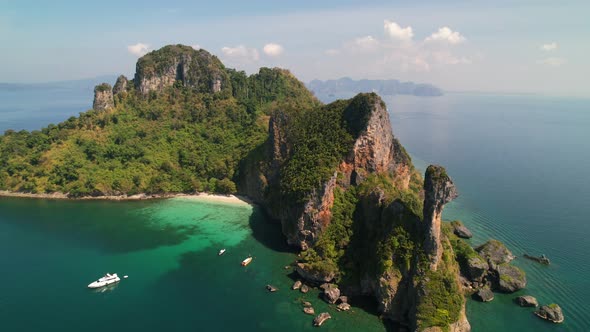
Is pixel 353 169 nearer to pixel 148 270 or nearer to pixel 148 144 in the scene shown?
pixel 148 270

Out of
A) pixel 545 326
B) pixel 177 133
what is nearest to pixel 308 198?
pixel 545 326

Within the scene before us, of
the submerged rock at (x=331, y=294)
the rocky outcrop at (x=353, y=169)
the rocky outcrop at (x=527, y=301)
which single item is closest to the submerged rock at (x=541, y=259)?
the rocky outcrop at (x=527, y=301)

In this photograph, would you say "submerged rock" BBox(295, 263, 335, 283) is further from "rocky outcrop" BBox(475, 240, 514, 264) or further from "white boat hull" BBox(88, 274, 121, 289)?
"white boat hull" BBox(88, 274, 121, 289)

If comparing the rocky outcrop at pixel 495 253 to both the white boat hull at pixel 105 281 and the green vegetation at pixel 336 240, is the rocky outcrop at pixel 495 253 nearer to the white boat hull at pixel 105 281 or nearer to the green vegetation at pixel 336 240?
the green vegetation at pixel 336 240

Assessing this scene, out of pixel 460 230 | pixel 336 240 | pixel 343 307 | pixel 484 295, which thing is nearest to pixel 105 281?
pixel 343 307

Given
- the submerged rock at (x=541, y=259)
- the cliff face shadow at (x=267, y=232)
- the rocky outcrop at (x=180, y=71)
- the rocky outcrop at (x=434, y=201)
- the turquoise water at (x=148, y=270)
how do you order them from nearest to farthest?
the rocky outcrop at (x=434, y=201) < the turquoise water at (x=148, y=270) < the submerged rock at (x=541, y=259) < the cliff face shadow at (x=267, y=232) < the rocky outcrop at (x=180, y=71)
